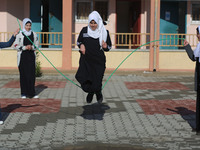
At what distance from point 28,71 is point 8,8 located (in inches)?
337

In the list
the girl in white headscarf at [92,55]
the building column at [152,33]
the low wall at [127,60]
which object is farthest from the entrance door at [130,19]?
the girl in white headscarf at [92,55]

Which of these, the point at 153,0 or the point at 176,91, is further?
the point at 153,0

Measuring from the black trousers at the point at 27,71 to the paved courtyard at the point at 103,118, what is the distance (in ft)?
1.08

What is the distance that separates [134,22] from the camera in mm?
23297

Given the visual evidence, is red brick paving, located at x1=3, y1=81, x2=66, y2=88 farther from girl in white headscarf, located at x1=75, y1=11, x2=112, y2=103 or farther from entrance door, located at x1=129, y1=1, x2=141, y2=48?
girl in white headscarf, located at x1=75, y1=11, x2=112, y2=103

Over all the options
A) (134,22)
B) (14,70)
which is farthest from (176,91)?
(134,22)

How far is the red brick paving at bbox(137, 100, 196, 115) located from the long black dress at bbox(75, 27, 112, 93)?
2.26 m

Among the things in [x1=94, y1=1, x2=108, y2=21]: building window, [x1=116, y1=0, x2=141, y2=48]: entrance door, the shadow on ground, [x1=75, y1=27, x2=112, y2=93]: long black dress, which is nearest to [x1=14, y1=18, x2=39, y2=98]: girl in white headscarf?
[x1=75, y1=27, x2=112, y2=93]: long black dress

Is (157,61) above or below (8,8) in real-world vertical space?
below

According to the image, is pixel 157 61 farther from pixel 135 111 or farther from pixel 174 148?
pixel 174 148

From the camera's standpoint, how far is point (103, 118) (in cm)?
1020

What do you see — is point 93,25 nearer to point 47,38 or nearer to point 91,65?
point 91,65

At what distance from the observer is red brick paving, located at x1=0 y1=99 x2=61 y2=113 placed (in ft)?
36.1

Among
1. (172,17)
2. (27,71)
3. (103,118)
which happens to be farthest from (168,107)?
(172,17)
